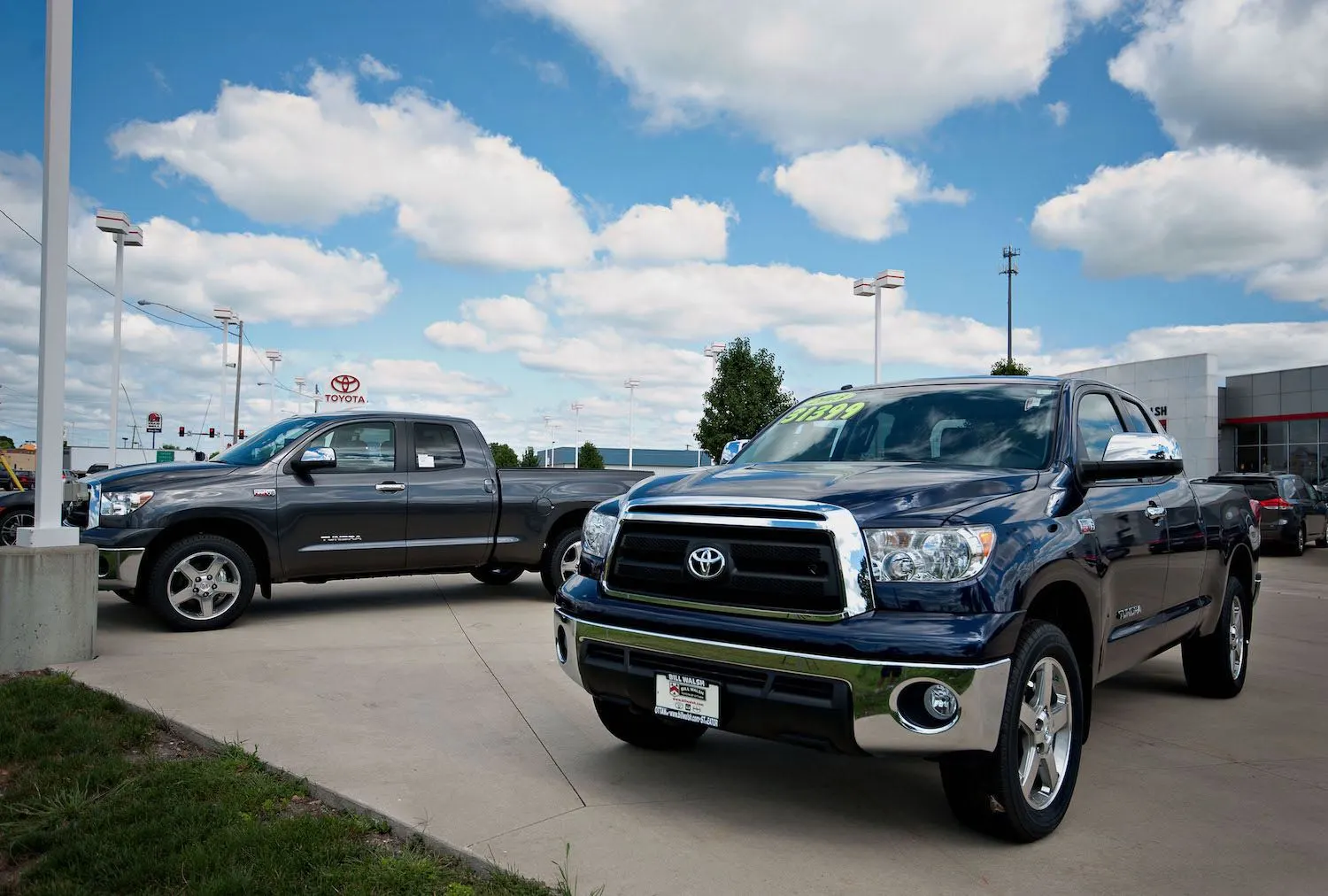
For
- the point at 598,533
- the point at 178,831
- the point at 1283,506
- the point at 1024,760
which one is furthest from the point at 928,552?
the point at 1283,506

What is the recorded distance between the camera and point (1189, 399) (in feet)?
129

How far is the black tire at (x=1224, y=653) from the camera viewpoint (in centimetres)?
617

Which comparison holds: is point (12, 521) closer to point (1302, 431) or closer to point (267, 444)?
point (267, 444)

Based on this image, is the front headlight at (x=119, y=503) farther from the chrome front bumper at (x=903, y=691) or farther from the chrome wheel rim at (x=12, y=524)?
the chrome wheel rim at (x=12, y=524)

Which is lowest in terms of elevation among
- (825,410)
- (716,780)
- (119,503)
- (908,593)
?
(716,780)

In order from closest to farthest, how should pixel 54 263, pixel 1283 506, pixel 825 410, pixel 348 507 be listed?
pixel 825 410 → pixel 54 263 → pixel 348 507 → pixel 1283 506

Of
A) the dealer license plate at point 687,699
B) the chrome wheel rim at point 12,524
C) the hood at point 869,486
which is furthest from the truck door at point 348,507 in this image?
the chrome wheel rim at point 12,524

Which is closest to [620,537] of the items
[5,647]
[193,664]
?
[193,664]

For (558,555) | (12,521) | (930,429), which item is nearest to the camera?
(930,429)

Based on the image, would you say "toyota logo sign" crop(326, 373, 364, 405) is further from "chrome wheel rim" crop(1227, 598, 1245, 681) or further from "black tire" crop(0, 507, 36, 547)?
"chrome wheel rim" crop(1227, 598, 1245, 681)

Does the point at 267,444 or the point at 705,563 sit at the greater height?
the point at 267,444

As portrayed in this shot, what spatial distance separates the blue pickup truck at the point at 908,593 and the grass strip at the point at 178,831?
0.97 metres

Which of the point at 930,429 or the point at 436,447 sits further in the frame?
the point at 436,447

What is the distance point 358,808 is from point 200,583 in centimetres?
459
